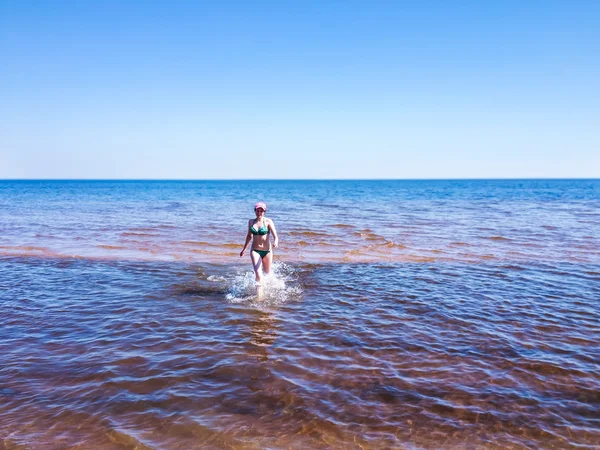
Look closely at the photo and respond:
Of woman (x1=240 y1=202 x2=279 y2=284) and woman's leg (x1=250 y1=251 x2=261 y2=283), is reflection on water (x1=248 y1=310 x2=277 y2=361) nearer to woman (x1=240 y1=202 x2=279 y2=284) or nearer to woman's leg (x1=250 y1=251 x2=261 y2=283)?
woman's leg (x1=250 y1=251 x2=261 y2=283)

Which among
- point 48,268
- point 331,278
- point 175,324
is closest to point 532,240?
point 331,278

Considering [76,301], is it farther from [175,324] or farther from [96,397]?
[96,397]

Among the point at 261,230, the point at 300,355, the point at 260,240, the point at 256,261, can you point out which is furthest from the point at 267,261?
the point at 300,355

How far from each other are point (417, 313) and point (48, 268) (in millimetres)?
11809

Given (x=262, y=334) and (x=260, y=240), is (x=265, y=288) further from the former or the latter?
(x=262, y=334)

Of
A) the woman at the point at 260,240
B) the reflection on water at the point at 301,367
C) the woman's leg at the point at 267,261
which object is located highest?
the woman at the point at 260,240

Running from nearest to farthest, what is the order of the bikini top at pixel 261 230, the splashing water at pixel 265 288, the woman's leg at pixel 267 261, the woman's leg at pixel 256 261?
the splashing water at pixel 265 288, the bikini top at pixel 261 230, the woman's leg at pixel 256 261, the woman's leg at pixel 267 261

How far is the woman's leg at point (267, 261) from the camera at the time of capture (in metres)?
10.6

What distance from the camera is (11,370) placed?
619cm

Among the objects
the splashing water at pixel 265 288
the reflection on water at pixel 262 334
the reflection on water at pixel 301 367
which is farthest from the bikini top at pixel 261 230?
the reflection on water at pixel 262 334

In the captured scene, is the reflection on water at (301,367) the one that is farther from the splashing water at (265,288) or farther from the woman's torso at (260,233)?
the woman's torso at (260,233)

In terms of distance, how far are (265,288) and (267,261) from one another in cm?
82

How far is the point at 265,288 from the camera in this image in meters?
11.0

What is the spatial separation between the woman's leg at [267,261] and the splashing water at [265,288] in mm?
230
